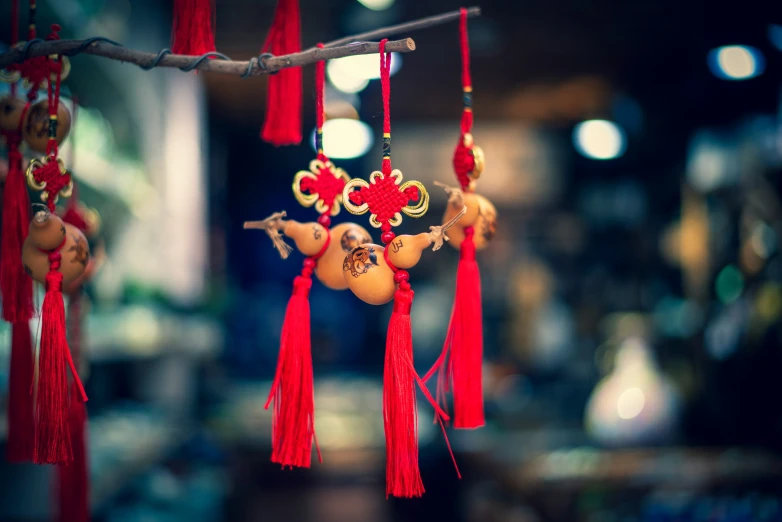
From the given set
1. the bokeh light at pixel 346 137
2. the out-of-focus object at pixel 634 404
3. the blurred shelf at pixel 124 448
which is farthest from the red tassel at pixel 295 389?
the bokeh light at pixel 346 137

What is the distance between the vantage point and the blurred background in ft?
6.35

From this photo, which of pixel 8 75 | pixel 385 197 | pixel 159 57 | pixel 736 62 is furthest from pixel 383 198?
pixel 736 62

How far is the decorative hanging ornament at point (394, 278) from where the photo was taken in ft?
2.32

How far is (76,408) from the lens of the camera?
894 millimetres

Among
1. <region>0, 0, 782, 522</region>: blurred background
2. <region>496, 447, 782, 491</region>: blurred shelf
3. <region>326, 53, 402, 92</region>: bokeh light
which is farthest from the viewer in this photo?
<region>326, 53, 402, 92</region>: bokeh light

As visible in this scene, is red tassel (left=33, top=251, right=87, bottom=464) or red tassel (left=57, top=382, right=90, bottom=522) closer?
red tassel (left=33, top=251, right=87, bottom=464)

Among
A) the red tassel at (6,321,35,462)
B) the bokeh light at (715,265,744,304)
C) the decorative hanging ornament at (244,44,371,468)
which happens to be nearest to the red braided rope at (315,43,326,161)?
the decorative hanging ornament at (244,44,371,468)

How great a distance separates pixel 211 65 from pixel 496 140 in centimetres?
384

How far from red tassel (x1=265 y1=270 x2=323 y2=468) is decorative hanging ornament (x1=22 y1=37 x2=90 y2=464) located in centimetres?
25

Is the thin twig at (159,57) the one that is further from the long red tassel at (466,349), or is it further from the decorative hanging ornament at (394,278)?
the long red tassel at (466,349)

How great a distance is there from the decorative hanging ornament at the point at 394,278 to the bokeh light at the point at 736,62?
6.92 ft

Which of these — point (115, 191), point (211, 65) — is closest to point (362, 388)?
point (115, 191)

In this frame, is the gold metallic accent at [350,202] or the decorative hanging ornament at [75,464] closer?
the gold metallic accent at [350,202]

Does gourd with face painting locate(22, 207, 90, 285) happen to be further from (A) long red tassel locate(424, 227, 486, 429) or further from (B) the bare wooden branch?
(A) long red tassel locate(424, 227, 486, 429)
